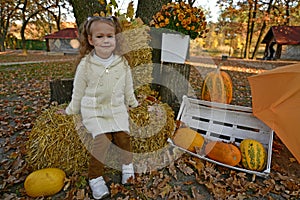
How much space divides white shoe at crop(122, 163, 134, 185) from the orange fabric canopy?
1624 mm

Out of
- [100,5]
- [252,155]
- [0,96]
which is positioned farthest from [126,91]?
[0,96]

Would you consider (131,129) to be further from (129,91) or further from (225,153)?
(225,153)

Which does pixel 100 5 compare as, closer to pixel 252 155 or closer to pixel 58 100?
pixel 58 100

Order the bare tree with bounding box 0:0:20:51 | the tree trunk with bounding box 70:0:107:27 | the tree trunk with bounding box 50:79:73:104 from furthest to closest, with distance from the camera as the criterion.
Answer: the bare tree with bounding box 0:0:20:51 → the tree trunk with bounding box 70:0:107:27 → the tree trunk with bounding box 50:79:73:104

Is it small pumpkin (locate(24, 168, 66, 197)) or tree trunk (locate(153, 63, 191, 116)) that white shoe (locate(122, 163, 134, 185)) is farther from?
tree trunk (locate(153, 63, 191, 116))

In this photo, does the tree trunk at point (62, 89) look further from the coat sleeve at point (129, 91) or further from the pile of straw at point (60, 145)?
the coat sleeve at point (129, 91)

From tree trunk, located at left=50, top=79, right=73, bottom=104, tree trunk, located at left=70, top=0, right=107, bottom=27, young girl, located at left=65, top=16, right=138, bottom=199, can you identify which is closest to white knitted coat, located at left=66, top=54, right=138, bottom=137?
young girl, located at left=65, top=16, right=138, bottom=199

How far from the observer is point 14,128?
347 centimetres

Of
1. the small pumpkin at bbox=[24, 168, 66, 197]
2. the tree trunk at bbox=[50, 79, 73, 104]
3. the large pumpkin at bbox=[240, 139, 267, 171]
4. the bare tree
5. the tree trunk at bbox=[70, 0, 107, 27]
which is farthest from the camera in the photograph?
the bare tree

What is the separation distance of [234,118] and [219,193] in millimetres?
1106

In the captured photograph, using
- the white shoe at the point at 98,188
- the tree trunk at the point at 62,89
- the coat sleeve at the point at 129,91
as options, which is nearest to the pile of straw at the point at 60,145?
the white shoe at the point at 98,188

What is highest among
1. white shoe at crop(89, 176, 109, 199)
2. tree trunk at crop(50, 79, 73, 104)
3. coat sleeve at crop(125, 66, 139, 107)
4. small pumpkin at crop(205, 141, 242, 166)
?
coat sleeve at crop(125, 66, 139, 107)

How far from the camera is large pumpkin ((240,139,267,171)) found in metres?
2.50

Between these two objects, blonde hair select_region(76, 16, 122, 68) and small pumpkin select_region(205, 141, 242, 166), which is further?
small pumpkin select_region(205, 141, 242, 166)
